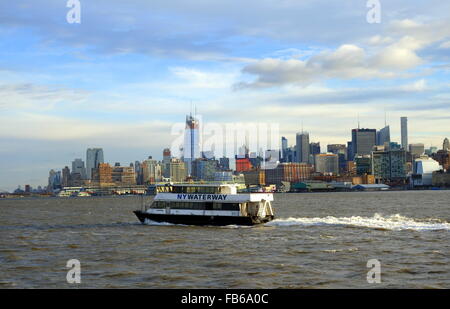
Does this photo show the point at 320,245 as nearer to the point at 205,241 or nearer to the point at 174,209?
the point at 205,241

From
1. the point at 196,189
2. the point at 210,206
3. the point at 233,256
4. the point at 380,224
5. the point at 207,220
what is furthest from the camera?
the point at 196,189

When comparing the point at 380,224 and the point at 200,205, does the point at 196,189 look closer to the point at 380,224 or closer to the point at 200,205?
the point at 200,205

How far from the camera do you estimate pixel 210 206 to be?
64.4m

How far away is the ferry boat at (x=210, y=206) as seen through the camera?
6328 centimetres

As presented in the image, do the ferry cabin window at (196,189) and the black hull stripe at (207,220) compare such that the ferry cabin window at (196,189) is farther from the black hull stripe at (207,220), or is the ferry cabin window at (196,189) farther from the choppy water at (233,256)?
the choppy water at (233,256)

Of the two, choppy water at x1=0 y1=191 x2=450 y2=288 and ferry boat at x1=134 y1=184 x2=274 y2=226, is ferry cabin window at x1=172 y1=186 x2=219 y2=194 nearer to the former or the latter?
ferry boat at x1=134 y1=184 x2=274 y2=226

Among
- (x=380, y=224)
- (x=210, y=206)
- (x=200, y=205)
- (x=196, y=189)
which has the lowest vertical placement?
(x=380, y=224)

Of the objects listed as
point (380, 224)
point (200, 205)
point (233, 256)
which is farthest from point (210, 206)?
point (233, 256)

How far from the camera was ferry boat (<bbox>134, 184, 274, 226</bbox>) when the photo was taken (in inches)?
A: 2491

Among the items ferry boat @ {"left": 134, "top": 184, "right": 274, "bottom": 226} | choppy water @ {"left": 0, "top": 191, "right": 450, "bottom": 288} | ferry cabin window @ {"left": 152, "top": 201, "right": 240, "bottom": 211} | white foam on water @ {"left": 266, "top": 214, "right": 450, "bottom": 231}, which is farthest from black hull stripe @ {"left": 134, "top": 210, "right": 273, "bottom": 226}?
white foam on water @ {"left": 266, "top": 214, "right": 450, "bottom": 231}

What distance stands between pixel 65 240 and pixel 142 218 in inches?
584

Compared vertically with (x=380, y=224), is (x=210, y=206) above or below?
above

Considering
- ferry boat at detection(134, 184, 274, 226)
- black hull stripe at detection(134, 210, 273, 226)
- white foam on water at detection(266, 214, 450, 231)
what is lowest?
white foam on water at detection(266, 214, 450, 231)

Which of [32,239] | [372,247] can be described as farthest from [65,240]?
[372,247]
